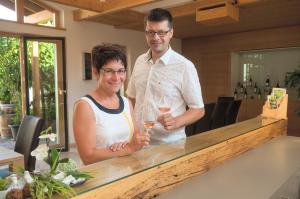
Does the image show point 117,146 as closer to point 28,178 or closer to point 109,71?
point 109,71

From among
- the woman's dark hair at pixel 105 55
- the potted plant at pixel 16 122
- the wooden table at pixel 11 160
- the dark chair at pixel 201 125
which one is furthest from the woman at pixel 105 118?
the potted plant at pixel 16 122

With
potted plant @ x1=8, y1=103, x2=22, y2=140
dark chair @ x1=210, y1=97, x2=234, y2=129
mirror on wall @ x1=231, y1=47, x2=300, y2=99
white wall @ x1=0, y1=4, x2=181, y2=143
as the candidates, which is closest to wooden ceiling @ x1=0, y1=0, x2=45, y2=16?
white wall @ x1=0, y1=4, x2=181, y2=143

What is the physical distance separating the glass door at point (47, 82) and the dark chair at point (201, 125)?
229 cm

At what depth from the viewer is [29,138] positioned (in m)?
2.59

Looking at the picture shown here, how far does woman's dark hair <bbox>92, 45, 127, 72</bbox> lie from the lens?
56.2 inches

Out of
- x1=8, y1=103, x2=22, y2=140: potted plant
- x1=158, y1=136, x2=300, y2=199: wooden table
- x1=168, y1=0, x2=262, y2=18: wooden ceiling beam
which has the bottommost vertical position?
x1=8, y1=103, x2=22, y2=140: potted plant

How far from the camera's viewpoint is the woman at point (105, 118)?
133 centimetres

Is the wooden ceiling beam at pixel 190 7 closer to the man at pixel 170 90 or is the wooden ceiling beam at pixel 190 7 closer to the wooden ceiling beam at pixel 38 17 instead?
the wooden ceiling beam at pixel 38 17

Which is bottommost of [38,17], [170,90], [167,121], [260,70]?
[167,121]

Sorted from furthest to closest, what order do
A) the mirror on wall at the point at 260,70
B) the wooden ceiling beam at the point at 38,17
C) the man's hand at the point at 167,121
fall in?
the mirror on wall at the point at 260,70
the wooden ceiling beam at the point at 38,17
the man's hand at the point at 167,121

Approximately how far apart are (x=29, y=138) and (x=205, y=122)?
279 cm

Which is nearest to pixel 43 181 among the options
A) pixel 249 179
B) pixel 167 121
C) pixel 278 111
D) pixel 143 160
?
pixel 143 160

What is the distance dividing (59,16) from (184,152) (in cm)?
481

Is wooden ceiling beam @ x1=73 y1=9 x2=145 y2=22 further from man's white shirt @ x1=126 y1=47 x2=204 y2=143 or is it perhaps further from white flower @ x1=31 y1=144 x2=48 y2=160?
white flower @ x1=31 y1=144 x2=48 y2=160
